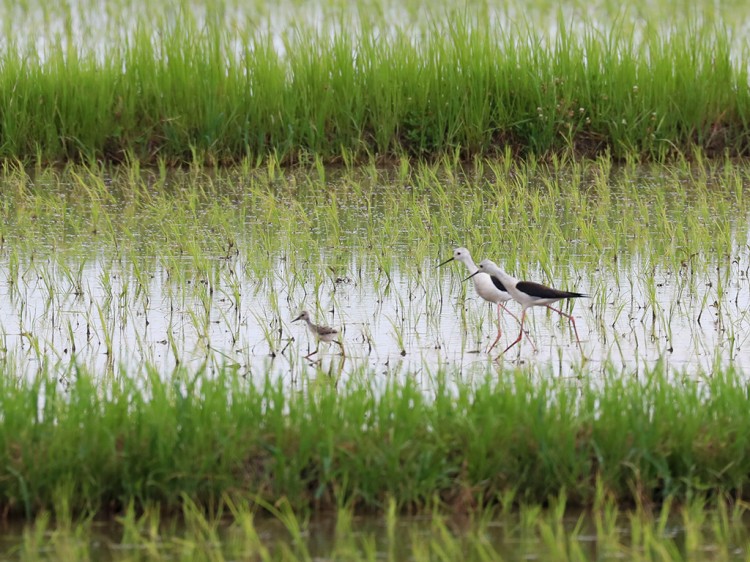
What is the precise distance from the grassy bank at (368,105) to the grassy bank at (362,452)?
629 centimetres

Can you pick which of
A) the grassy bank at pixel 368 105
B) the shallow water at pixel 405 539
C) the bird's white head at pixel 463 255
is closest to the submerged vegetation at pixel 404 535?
the shallow water at pixel 405 539

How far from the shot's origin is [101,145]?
442 inches

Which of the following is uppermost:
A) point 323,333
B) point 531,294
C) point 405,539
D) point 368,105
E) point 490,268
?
point 368,105

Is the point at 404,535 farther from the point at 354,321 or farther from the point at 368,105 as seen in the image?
the point at 368,105

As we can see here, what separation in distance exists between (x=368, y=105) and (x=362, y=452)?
7.20m

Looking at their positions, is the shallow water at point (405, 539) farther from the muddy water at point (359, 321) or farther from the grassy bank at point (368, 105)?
the grassy bank at point (368, 105)

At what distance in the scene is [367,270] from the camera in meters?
8.10

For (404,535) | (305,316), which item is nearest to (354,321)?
(305,316)

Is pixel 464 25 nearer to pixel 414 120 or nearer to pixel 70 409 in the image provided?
pixel 414 120

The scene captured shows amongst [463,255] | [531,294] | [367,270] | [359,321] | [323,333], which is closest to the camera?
[323,333]

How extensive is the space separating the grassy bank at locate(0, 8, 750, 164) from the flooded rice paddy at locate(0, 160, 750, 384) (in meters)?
0.56

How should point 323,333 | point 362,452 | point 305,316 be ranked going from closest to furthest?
point 362,452 < point 323,333 < point 305,316

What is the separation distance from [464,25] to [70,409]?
8121mm

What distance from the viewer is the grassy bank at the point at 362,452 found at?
14.7 ft
